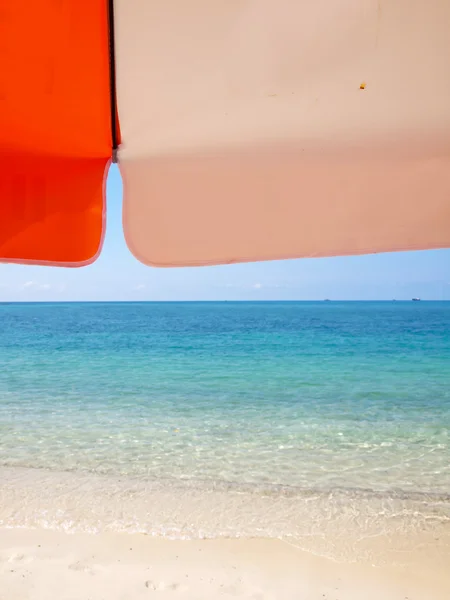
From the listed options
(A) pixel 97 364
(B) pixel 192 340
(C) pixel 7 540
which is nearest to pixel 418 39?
(C) pixel 7 540

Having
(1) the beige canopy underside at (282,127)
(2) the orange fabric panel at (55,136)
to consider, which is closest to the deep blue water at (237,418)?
(1) the beige canopy underside at (282,127)

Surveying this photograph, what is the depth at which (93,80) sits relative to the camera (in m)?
1.33

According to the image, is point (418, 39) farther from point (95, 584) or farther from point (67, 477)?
point (67, 477)

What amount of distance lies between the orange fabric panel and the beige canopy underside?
77 millimetres

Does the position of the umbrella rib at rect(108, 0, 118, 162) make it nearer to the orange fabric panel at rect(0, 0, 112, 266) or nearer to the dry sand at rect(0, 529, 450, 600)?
the orange fabric panel at rect(0, 0, 112, 266)

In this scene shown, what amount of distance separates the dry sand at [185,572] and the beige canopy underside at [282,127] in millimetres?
3022

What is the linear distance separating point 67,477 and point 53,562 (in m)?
2.13

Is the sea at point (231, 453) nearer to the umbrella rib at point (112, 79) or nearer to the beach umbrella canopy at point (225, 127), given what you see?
the beach umbrella canopy at point (225, 127)

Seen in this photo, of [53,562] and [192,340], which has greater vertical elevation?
[53,562]

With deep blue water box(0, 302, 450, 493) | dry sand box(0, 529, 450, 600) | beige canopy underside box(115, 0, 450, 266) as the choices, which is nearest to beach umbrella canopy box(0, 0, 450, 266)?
beige canopy underside box(115, 0, 450, 266)

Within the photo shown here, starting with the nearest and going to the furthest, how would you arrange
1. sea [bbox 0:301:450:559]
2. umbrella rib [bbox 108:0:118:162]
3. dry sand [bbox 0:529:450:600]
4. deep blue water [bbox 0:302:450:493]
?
umbrella rib [bbox 108:0:118:162], dry sand [bbox 0:529:450:600], sea [bbox 0:301:450:559], deep blue water [bbox 0:302:450:493]

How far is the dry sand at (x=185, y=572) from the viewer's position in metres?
3.50

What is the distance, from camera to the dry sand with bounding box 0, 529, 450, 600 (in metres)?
3.50

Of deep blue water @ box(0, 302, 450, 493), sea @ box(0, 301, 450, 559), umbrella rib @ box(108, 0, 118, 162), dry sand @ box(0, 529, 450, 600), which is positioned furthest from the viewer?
deep blue water @ box(0, 302, 450, 493)
